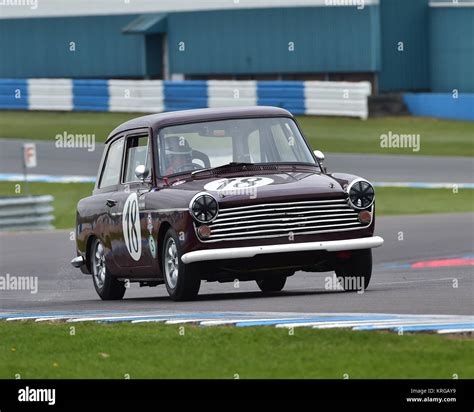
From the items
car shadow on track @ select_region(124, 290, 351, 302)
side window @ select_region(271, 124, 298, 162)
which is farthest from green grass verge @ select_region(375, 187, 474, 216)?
side window @ select_region(271, 124, 298, 162)

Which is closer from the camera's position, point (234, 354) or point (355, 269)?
point (234, 354)

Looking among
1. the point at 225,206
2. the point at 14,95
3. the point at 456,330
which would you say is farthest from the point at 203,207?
the point at 14,95

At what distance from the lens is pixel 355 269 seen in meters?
12.8

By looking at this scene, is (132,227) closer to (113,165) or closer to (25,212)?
(113,165)

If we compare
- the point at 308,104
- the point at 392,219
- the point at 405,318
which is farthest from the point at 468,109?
the point at 405,318

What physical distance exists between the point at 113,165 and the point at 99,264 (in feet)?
3.39

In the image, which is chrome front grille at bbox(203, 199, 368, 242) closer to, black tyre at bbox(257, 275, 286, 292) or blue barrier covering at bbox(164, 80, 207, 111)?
black tyre at bbox(257, 275, 286, 292)

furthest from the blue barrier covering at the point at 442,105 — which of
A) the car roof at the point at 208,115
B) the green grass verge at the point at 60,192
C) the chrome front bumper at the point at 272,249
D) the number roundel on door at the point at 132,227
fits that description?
the chrome front bumper at the point at 272,249

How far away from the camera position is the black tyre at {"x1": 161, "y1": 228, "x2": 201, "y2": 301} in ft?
40.1

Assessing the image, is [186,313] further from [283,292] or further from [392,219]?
[392,219]

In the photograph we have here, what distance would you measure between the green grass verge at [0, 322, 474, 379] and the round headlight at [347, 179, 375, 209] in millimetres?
2893

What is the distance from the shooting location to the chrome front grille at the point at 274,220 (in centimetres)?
1208

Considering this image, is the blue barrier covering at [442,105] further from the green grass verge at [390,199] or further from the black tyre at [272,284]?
the black tyre at [272,284]

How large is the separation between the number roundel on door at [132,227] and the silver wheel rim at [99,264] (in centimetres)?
95
